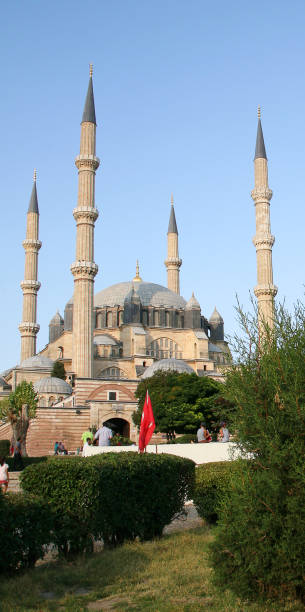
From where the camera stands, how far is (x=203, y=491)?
29.2 ft

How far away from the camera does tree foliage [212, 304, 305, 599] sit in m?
4.66

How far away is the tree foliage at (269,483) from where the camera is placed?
15.3ft

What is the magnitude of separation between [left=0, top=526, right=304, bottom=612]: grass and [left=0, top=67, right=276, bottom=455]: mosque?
1920 cm

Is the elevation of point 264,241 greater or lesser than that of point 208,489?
greater

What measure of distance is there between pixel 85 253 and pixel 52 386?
793 cm

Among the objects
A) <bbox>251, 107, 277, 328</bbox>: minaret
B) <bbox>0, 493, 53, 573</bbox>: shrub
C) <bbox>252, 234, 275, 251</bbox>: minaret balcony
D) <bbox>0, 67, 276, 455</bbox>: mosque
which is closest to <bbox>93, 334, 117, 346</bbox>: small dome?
<bbox>0, 67, 276, 455</bbox>: mosque

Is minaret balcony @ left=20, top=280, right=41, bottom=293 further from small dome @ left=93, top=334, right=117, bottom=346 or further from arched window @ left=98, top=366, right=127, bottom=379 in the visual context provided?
arched window @ left=98, top=366, right=127, bottom=379

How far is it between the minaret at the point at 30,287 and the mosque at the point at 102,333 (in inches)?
2.7

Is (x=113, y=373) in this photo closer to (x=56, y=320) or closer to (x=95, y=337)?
(x=95, y=337)

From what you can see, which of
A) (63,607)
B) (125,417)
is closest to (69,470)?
(63,607)

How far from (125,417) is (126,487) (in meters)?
26.9

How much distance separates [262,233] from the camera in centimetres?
3872

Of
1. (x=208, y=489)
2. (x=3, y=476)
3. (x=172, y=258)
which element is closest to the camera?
(x=208, y=489)

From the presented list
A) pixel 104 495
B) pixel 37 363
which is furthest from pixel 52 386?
pixel 104 495
